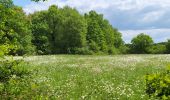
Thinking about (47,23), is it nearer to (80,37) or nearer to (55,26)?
(55,26)

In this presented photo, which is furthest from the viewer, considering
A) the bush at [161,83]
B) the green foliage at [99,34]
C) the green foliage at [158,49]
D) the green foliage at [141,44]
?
the green foliage at [141,44]

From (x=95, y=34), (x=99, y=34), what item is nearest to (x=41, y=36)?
(x=95, y=34)

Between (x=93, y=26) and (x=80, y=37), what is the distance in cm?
1483

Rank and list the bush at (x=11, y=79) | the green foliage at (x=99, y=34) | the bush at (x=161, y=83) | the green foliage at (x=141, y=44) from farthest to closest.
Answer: the green foliage at (x=141, y=44)
the green foliage at (x=99, y=34)
the bush at (x=11, y=79)
the bush at (x=161, y=83)

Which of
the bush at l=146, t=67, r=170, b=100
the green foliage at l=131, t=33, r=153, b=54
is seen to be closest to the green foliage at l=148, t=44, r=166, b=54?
the green foliage at l=131, t=33, r=153, b=54

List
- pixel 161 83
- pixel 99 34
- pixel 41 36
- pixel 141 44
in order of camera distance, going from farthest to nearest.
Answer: pixel 141 44 → pixel 99 34 → pixel 41 36 → pixel 161 83

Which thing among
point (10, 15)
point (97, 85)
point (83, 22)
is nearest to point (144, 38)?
point (83, 22)

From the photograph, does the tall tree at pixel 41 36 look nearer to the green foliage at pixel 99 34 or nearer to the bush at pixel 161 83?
the green foliage at pixel 99 34

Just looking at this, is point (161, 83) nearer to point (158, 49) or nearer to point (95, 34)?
point (158, 49)

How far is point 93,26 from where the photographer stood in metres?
114

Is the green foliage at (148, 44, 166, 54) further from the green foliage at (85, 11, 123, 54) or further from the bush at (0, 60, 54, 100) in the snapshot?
the bush at (0, 60, 54, 100)

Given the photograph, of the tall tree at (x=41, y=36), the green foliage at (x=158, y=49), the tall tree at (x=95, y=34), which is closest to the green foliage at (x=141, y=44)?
the green foliage at (x=158, y=49)

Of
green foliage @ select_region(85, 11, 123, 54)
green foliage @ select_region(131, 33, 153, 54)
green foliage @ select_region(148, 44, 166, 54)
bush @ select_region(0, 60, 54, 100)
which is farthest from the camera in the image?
green foliage @ select_region(131, 33, 153, 54)

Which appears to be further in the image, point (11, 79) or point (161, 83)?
point (11, 79)
